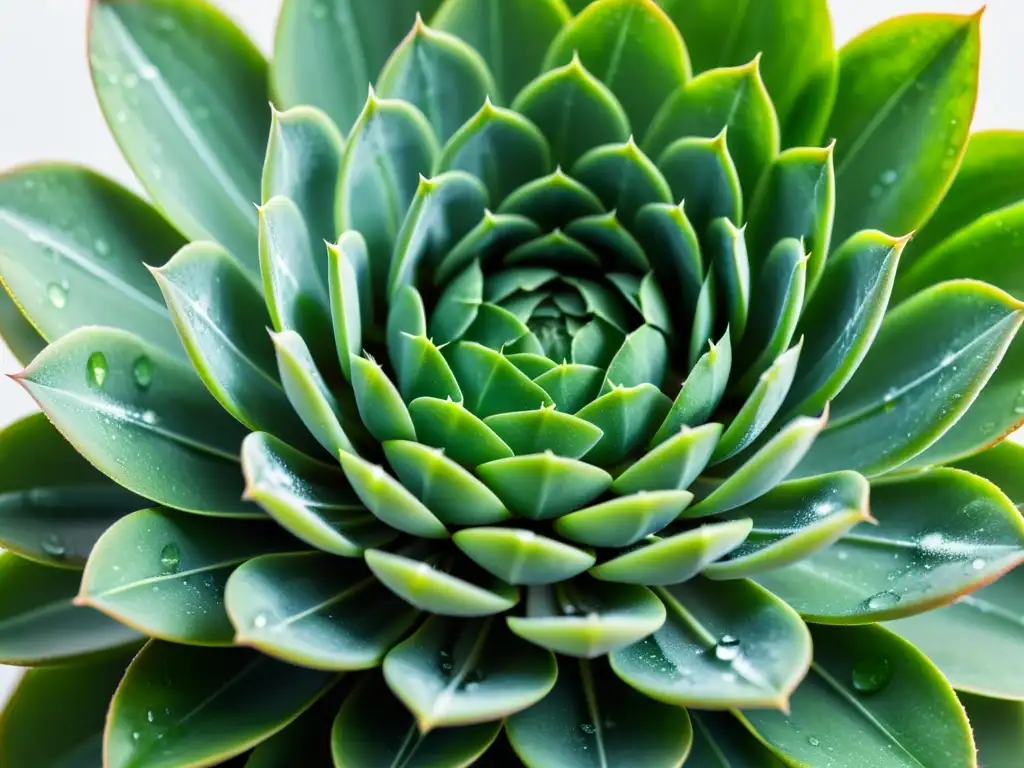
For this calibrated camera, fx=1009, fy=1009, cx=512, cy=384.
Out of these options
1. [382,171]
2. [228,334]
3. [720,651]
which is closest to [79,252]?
[228,334]

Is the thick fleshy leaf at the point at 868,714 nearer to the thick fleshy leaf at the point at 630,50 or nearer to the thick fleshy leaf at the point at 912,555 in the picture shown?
the thick fleshy leaf at the point at 912,555

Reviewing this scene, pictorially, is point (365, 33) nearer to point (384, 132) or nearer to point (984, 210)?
point (384, 132)

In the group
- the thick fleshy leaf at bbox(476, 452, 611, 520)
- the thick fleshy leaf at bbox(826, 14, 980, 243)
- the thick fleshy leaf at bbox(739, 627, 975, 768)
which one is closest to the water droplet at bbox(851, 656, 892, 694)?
the thick fleshy leaf at bbox(739, 627, 975, 768)

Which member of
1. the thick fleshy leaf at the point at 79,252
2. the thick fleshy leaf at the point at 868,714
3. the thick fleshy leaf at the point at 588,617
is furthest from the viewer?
the thick fleshy leaf at the point at 79,252

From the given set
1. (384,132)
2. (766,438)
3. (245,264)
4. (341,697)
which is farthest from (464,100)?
(341,697)

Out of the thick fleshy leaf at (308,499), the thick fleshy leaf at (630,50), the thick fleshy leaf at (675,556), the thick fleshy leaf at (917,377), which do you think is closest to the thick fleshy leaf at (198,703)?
the thick fleshy leaf at (308,499)
